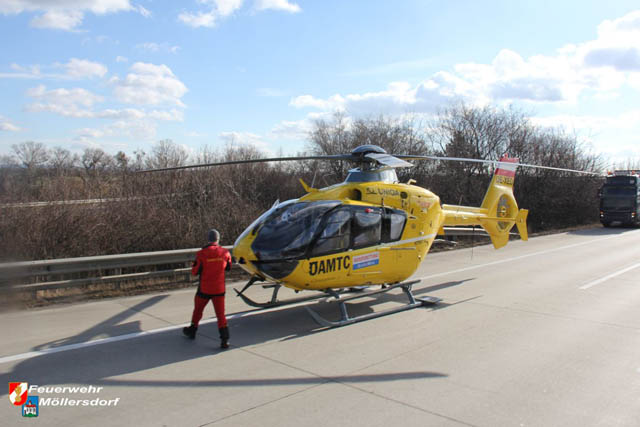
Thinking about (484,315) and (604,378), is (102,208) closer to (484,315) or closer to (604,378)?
(484,315)

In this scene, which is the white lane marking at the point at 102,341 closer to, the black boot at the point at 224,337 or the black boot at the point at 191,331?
the black boot at the point at 191,331

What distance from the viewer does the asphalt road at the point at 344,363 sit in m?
4.45

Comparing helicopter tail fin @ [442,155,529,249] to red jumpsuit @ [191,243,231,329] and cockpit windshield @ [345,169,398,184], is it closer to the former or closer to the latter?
cockpit windshield @ [345,169,398,184]

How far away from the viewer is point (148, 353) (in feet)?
20.0

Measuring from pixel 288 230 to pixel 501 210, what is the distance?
7272mm

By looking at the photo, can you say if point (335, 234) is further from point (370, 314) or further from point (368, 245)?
point (370, 314)

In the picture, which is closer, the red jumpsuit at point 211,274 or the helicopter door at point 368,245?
the red jumpsuit at point 211,274

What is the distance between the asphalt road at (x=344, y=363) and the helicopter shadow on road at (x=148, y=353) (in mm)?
25

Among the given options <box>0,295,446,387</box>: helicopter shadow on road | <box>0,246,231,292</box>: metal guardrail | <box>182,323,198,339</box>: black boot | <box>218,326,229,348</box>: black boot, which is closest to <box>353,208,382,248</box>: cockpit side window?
<box>0,295,446,387</box>: helicopter shadow on road

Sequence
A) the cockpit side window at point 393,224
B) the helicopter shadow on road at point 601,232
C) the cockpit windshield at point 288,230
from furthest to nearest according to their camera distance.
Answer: the helicopter shadow on road at point 601,232 < the cockpit side window at point 393,224 < the cockpit windshield at point 288,230

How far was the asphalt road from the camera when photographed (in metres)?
4.45

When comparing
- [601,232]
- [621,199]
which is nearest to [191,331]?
[601,232]

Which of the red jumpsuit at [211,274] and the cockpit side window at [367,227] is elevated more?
the cockpit side window at [367,227]

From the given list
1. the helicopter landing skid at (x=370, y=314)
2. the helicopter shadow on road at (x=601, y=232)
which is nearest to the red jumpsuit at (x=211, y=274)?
the helicopter landing skid at (x=370, y=314)
